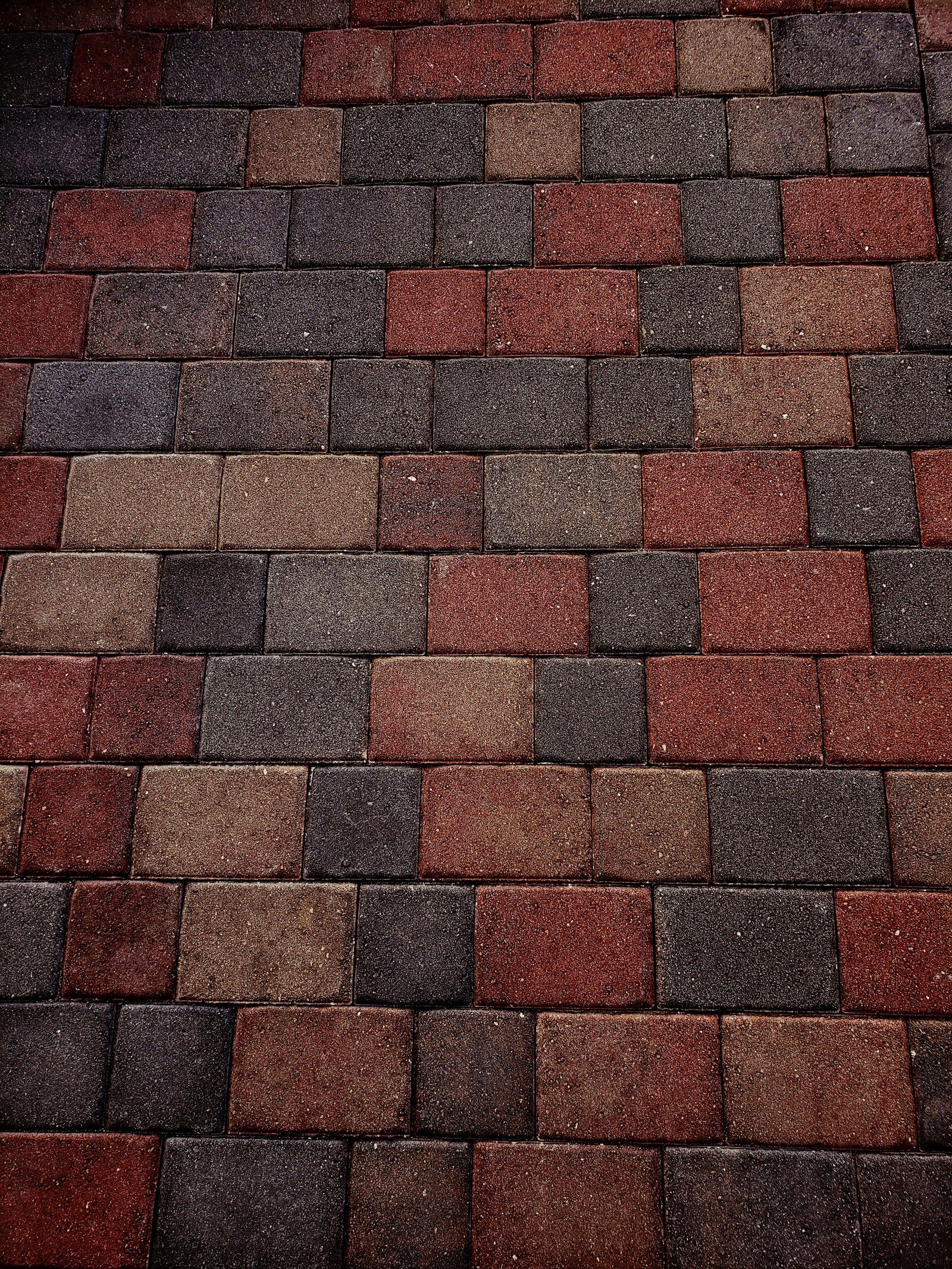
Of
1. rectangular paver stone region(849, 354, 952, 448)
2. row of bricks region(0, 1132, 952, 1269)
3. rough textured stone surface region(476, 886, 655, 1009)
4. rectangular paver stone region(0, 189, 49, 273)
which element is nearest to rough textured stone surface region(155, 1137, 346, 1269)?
Result: row of bricks region(0, 1132, 952, 1269)

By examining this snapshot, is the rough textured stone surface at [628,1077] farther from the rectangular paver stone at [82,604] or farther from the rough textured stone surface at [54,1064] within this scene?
the rectangular paver stone at [82,604]

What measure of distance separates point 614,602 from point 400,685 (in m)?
0.43

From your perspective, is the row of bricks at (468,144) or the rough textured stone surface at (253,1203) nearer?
the rough textured stone surface at (253,1203)

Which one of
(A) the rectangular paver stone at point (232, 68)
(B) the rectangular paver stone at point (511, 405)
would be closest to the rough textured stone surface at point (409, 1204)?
(B) the rectangular paver stone at point (511, 405)

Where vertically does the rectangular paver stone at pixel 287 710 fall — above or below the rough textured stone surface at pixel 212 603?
below

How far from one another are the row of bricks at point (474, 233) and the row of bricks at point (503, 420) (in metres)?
0.08

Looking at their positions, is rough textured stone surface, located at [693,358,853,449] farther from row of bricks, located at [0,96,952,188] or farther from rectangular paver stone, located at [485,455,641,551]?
row of bricks, located at [0,96,952,188]

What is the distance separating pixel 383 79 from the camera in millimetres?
1603

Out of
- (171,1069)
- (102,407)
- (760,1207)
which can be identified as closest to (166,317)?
(102,407)

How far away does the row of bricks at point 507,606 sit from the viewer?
4.64 ft

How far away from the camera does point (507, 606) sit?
1.43m

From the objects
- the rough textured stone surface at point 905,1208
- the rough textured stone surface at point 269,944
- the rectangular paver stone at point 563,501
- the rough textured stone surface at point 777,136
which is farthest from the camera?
the rough textured stone surface at point 777,136

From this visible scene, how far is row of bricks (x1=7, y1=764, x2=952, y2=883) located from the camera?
Result: 1.35 metres

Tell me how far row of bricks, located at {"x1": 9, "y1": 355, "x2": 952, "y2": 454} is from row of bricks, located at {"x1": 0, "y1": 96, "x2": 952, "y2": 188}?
0.38 m
